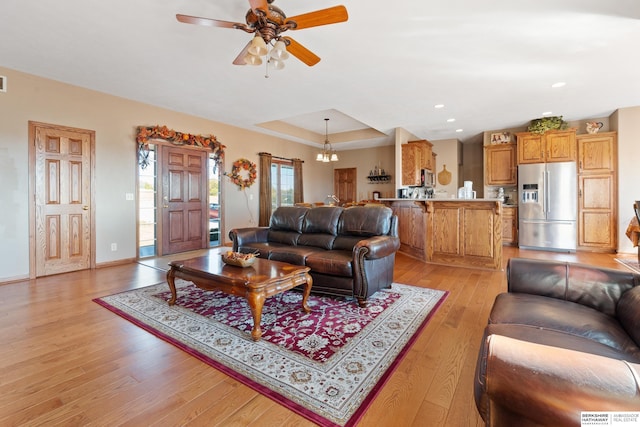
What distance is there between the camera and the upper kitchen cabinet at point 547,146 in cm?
593

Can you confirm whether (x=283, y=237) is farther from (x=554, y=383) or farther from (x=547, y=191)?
(x=547, y=191)

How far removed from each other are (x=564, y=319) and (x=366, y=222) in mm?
2180

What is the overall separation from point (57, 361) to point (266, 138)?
6.19 m

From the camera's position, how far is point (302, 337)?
225 cm

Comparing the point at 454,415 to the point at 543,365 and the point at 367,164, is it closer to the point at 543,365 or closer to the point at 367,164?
the point at 543,365

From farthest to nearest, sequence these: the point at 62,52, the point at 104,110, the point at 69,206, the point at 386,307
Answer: the point at 104,110, the point at 69,206, the point at 62,52, the point at 386,307

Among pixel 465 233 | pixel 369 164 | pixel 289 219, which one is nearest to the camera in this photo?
pixel 289 219

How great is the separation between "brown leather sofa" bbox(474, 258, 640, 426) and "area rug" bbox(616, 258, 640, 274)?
154 inches

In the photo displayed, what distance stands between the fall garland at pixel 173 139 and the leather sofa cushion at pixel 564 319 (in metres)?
5.50

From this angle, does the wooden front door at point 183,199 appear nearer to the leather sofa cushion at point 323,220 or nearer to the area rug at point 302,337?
the area rug at point 302,337

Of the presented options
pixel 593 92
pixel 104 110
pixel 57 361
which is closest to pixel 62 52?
pixel 104 110

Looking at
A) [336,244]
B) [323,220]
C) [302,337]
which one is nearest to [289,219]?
[323,220]

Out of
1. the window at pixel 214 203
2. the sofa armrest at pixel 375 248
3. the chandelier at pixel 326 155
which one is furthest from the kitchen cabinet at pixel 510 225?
the window at pixel 214 203

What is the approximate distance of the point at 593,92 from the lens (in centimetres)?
455
